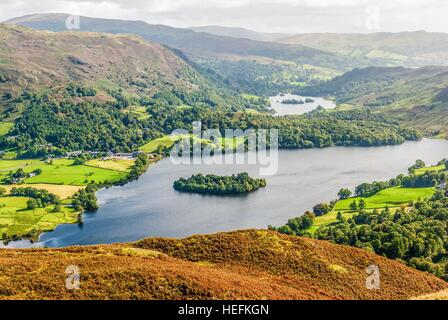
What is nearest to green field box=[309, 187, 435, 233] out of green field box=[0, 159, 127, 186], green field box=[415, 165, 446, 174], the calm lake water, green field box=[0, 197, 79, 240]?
the calm lake water

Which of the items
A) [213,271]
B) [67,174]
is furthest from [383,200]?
[67,174]

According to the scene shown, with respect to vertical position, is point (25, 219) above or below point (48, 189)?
below

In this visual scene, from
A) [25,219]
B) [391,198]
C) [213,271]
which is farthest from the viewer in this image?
[391,198]

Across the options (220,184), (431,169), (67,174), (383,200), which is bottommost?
(383,200)

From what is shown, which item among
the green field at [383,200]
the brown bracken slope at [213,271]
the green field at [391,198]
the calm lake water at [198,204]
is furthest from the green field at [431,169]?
the brown bracken slope at [213,271]

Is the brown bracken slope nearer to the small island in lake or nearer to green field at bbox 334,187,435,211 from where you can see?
green field at bbox 334,187,435,211

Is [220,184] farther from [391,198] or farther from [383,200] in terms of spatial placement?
[391,198]

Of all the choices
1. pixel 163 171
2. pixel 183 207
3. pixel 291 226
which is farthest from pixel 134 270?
pixel 163 171
